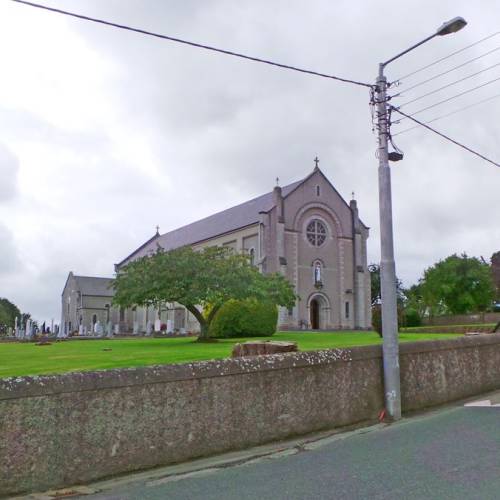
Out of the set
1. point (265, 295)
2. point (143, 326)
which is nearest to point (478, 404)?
point (265, 295)

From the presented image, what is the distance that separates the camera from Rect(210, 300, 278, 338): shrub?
3575 centimetres

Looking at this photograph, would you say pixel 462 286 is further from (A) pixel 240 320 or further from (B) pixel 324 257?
(A) pixel 240 320

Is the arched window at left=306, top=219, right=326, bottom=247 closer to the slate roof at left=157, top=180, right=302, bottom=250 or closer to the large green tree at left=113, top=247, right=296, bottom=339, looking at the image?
the slate roof at left=157, top=180, right=302, bottom=250

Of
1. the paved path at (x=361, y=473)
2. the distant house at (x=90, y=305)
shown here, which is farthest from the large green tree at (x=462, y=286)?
the paved path at (x=361, y=473)

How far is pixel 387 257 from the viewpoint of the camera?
35.4 feet

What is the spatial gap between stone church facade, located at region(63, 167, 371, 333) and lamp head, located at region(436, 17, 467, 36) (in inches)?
1748

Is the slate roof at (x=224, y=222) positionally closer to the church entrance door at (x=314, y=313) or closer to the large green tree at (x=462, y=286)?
the church entrance door at (x=314, y=313)

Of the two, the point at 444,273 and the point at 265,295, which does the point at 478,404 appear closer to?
the point at 265,295

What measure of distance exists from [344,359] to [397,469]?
3.14 meters

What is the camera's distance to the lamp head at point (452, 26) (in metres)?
10.1

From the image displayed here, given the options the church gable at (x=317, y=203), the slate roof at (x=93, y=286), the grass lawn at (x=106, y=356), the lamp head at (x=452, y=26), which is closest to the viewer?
the lamp head at (x=452, y=26)

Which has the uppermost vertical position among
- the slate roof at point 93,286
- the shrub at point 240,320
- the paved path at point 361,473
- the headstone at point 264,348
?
the slate roof at point 93,286

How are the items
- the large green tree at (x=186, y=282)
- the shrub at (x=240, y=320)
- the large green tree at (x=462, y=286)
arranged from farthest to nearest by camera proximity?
1. the large green tree at (x=462, y=286)
2. the shrub at (x=240, y=320)
3. the large green tree at (x=186, y=282)

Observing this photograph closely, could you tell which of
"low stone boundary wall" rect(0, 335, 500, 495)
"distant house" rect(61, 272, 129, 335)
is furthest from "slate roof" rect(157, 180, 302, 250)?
"low stone boundary wall" rect(0, 335, 500, 495)
